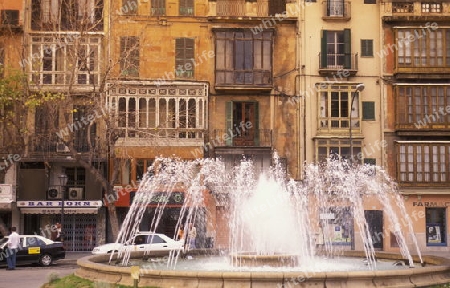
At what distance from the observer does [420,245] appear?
134ft

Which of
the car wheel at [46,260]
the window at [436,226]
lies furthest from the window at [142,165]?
the window at [436,226]

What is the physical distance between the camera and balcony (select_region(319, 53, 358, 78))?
41.7 metres

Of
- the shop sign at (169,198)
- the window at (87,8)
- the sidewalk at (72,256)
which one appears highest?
the window at (87,8)

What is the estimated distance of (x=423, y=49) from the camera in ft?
137

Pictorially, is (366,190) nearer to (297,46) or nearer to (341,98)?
(341,98)

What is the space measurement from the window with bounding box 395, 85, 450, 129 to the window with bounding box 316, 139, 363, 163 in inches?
115

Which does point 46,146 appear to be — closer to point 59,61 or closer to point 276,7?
point 59,61

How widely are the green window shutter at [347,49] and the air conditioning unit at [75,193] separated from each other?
16.9 metres

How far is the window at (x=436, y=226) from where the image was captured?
41344mm

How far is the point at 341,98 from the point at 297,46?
4.05m

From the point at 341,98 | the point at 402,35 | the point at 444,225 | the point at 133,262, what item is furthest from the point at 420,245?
the point at 133,262

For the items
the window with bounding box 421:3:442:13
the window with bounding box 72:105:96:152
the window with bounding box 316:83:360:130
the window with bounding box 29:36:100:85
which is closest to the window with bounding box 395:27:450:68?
the window with bounding box 421:3:442:13

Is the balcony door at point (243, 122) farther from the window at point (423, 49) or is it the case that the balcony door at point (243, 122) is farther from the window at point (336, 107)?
the window at point (423, 49)

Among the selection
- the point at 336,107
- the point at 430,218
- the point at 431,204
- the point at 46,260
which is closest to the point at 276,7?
the point at 336,107
